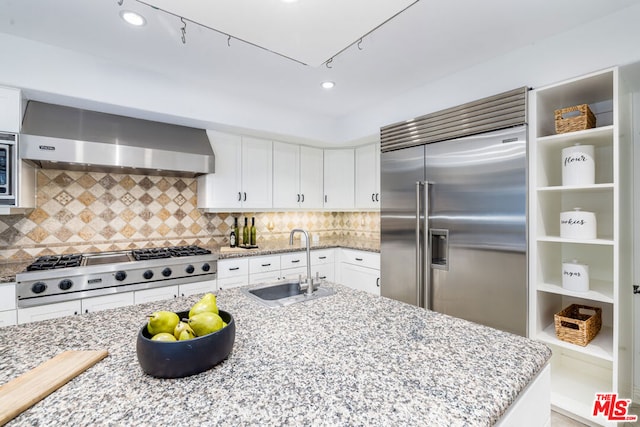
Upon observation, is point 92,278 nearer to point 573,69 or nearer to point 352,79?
point 352,79

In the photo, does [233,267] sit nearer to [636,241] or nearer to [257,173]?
[257,173]

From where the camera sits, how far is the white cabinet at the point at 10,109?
2033 millimetres

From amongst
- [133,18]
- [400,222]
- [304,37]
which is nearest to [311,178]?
[400,222]

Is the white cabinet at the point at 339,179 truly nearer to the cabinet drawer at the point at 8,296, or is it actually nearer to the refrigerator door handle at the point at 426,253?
the refrigerator door handle at the point at 426,253

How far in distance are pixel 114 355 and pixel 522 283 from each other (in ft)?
7.63

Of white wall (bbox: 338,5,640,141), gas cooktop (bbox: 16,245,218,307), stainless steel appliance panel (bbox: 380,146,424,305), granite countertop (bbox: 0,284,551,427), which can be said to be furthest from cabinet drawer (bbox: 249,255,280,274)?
white wall (bbox: 338,5,640,141)

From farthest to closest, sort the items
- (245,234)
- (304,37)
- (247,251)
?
(245,234) → (247,251) → (304,37)

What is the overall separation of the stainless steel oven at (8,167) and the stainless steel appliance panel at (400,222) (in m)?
2.87

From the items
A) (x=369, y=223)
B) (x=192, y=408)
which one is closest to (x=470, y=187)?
(x=369, y=223)

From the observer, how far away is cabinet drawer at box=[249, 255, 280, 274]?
3053 millimetres

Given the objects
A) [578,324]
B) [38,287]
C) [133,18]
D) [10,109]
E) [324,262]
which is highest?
[133,18]

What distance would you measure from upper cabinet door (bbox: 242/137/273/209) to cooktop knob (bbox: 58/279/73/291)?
1.58 metres

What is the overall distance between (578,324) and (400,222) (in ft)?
4.66

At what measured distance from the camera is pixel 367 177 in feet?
12.1
